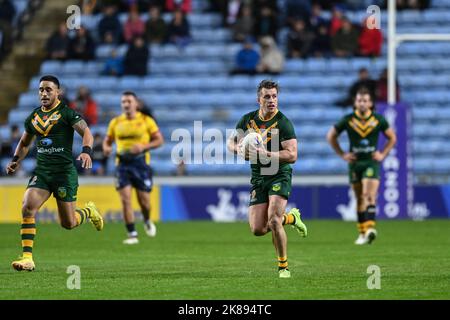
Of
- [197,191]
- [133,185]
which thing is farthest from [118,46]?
[133,185]

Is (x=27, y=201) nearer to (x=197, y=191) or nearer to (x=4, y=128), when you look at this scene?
(x=197, y=191)

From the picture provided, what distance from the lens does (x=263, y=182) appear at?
12.5 meters

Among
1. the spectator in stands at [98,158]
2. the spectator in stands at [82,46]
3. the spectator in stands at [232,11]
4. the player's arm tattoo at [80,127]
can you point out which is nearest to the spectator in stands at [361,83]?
the spectator in stands at [232,11]

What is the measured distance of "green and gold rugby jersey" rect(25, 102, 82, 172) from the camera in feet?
43.9

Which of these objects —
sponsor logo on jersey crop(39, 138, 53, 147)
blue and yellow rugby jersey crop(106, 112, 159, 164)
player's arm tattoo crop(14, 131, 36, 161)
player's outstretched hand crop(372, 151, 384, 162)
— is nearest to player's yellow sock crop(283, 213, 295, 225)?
sponsor logo on jersey crop(39, 138, 53, 147)

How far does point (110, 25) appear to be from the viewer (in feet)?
Result: 99.1

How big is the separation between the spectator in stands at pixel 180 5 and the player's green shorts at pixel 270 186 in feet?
60.9

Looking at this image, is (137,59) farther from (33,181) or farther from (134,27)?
(33,181)

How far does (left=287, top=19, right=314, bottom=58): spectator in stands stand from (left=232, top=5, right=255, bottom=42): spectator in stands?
43.2 inches

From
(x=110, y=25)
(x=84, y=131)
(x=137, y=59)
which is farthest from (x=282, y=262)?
(x=110, y=25)

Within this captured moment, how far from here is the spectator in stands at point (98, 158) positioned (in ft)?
85.8

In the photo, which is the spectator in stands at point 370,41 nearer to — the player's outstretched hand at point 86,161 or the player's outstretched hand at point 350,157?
the player's outstretched hand at point 350,157
